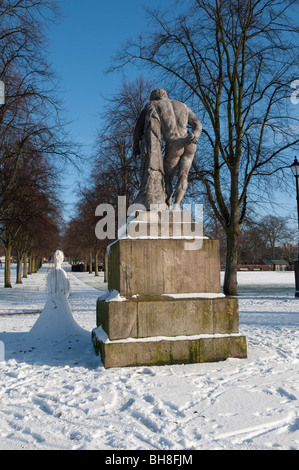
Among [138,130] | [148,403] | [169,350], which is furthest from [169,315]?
[138,130]

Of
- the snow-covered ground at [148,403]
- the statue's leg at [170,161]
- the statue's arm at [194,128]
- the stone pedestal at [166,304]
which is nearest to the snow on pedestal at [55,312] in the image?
the snow-covered ground at [148,403]

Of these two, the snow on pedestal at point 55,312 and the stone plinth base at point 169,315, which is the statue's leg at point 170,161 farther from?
the snow on pedestal at point 55,312

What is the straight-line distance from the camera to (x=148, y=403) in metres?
3.60

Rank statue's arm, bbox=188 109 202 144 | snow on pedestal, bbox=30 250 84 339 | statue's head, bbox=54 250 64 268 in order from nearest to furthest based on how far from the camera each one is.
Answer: statue's arm, bbox=188 109 202 144
snow on pedestal, bbox=30 250 84 339
statue's head, bbox=54 250 64 268

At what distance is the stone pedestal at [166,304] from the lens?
16.0 ft

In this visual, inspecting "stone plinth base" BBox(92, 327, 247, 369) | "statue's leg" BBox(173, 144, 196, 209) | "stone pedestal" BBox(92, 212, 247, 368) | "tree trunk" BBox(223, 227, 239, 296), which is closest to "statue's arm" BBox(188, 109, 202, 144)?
"statue's leg" BBox(173, 144, 196, 209)

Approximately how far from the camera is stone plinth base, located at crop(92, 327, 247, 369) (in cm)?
479

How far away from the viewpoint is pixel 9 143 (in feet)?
51.5

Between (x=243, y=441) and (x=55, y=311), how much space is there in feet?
15.9

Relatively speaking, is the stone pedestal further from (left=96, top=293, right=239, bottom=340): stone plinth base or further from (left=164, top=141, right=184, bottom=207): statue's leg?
(left=164, top=141, right=184, bottom=207): statue's leg

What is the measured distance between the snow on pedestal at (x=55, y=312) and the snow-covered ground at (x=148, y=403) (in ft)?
2.80

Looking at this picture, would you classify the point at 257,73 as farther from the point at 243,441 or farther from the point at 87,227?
the point at 87,227

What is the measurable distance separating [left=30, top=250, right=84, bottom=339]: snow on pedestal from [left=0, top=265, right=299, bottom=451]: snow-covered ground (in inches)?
33.6

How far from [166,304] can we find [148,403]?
162 cm
